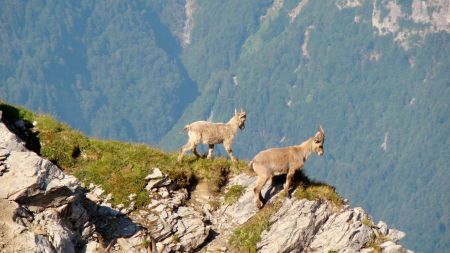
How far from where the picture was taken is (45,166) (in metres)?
25.3

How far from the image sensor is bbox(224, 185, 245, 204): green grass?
32.2 m

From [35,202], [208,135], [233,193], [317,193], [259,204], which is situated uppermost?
[208,135]

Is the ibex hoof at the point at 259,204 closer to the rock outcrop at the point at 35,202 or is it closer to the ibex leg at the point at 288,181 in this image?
the ibex leg at the point at 288,181

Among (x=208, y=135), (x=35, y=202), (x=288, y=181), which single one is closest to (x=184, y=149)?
(x=208, y=135)

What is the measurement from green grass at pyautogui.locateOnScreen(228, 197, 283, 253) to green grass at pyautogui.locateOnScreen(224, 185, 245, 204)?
49.2 inches

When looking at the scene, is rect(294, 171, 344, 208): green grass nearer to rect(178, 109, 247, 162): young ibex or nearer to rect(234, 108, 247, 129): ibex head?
rect(178, 109, 247, 162): young ibex

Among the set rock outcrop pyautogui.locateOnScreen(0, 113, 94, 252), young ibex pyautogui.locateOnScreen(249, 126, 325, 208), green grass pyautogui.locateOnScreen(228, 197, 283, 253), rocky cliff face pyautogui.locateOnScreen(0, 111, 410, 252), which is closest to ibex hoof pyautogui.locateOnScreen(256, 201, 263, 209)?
young ibex pyautogui.locateOnScreen(249, 126, 325, 208)

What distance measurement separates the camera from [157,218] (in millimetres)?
29766

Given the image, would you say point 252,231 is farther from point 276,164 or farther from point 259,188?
point 276,164

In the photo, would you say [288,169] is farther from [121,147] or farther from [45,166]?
[45,166]

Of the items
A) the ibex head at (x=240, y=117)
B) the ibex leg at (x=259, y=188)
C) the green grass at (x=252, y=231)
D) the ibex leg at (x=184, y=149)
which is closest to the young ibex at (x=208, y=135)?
the ibex leg at (x=184, y=149)

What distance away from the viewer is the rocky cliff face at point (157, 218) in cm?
2475

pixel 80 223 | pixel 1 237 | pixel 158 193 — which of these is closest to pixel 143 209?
pixel 158 193

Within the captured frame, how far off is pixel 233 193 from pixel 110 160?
4816mm
